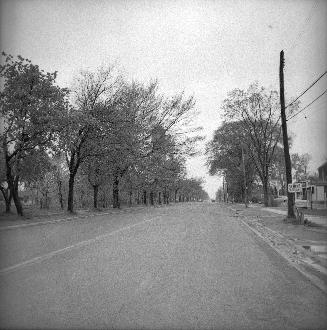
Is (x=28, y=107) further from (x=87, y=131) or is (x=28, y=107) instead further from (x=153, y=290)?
(x=153, y=290)

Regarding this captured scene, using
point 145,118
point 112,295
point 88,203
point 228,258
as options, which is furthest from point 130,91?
point 88,203

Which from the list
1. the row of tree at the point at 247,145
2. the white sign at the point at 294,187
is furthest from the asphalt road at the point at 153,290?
the row of tree at the point at 247,145

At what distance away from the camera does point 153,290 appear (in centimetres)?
616

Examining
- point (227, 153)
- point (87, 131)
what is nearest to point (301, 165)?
point (227, 153)

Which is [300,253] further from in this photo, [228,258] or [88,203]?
[88,203]

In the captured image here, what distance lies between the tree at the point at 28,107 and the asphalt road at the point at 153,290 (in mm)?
17231

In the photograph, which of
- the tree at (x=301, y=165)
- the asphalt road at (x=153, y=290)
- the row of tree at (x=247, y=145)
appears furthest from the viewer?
the tree at (x=301, y=165)

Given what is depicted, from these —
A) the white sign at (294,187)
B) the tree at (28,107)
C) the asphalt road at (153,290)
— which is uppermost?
the tree at (28,107)

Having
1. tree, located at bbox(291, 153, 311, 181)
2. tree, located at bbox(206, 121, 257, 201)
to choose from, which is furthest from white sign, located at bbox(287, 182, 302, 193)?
tree, located at bbox(291, 153, 311, 181)

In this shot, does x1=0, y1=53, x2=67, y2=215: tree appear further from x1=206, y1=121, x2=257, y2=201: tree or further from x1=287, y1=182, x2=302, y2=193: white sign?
x1=206, y1=121, x2=257, y2=201: tree

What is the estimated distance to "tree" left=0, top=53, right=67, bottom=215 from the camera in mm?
26141

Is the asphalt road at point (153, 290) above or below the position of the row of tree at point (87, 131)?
below

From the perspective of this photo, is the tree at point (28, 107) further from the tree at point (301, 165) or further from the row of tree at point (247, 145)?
the tree at point (301, 165)

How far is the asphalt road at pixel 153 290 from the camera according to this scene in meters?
4.81
